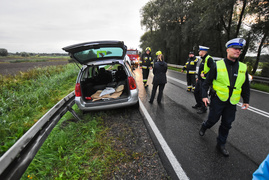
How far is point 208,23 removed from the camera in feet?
39.8

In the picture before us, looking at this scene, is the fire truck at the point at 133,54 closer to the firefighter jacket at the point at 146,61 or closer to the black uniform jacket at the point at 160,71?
the firefighter jacket at the point at 146,61

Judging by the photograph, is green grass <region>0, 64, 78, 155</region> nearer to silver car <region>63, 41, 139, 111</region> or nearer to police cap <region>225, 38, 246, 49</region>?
silver car <region>63, 41, 139, 111</region>

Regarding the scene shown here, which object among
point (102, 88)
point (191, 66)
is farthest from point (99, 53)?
point (191, 66)

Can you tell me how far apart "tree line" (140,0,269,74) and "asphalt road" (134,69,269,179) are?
10389 mm

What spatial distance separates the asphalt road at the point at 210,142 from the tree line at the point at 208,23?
10.4 metres

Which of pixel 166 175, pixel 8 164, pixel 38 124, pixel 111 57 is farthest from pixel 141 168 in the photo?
pixel 111 57

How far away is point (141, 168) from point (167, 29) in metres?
21.6

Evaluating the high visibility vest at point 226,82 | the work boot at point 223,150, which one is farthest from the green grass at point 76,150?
the high visibility vest at point 226,82

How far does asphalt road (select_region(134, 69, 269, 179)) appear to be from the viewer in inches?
81.4

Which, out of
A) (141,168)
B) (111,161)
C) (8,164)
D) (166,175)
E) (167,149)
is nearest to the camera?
(8,164)

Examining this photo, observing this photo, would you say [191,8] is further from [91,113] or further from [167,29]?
[91,113]

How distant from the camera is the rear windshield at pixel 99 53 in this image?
3449 millimetres

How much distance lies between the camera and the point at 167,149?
2.48 meters

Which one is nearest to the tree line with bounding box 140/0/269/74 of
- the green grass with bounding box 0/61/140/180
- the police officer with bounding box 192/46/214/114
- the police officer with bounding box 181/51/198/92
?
the police officer with bounding box 181/51/198/92
